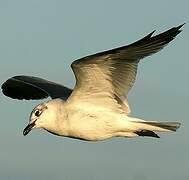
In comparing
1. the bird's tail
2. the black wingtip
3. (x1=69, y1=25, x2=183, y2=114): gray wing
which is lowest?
the black wingtip

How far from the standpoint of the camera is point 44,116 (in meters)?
16.5

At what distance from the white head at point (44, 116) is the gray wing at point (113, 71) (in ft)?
1.24

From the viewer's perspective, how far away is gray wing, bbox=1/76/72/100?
1944cm

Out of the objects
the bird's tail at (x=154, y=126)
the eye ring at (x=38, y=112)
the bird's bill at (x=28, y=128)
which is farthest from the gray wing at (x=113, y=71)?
the bird's bill at (x=28, y=128)

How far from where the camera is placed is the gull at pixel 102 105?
1562 centimetres

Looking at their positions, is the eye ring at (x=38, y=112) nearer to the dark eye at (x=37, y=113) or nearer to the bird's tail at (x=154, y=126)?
the dark eye at (x=37, y=113)

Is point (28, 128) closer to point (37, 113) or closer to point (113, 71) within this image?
point (37, 113)

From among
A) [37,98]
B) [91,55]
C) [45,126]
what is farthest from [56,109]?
[37,98]

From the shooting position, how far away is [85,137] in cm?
1627

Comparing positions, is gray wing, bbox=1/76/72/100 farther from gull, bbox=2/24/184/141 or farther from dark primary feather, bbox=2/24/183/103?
dark primary feather, bbox=2/24/183/103

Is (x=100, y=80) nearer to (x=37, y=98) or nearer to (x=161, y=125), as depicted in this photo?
(x=161, y=125)

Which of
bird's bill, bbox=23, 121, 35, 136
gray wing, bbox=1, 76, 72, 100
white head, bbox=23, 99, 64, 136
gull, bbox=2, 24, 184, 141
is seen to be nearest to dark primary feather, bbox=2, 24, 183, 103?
gull, bbox=2, 24, 184, 141

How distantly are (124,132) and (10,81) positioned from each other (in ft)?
18.2

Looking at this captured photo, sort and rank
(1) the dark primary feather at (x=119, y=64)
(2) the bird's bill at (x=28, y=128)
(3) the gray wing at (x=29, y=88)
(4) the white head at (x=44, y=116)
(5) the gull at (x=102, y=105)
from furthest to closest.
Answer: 1. (3) the gray wing at (x=29, y=88)
2. (2) the bird's bill at (x=28, y=128)
3. (4) the white head at (x=44, y=116)
4. (5) the gull at (x=102, y=105)
5. (1) the dark primary feather at (x=119, y=64)
